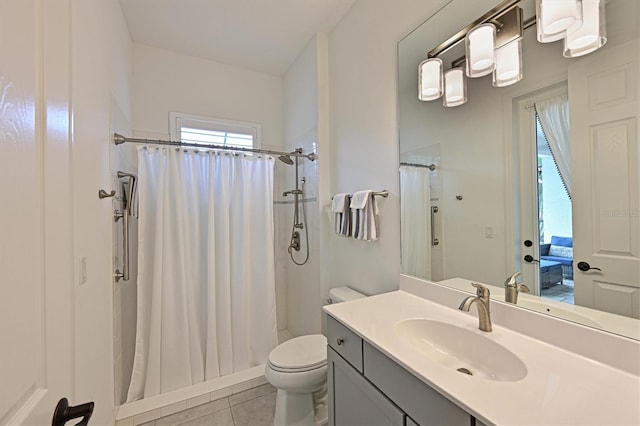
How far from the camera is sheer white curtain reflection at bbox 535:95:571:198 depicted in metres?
0.91

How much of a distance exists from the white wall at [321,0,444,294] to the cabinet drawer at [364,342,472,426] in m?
0.70

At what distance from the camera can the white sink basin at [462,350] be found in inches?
34.4

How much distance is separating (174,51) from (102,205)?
Answer: 1.75m

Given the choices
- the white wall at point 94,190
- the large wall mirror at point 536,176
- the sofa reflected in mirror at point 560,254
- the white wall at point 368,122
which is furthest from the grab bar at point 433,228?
the white wall at point 94,190

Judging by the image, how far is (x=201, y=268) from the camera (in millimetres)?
2107

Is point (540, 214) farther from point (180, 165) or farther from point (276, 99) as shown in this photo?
point (276, 99)

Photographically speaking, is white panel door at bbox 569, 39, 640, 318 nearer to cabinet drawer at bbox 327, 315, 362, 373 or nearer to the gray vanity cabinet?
the gray vanity cabinet

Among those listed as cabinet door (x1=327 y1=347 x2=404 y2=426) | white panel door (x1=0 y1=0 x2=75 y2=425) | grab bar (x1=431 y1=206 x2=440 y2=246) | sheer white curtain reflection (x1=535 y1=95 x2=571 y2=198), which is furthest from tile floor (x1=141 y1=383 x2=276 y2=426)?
sheer white curtain reflection (x1=535 y1=95 x2=571 y2=198)

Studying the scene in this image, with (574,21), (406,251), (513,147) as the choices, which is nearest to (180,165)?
(406,251)

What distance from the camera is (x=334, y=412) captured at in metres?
1.18

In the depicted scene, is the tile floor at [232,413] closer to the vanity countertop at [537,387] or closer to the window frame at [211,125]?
the vanity countertop at [537,387]

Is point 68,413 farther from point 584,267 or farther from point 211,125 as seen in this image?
point 211,125

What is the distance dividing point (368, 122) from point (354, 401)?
1.52m

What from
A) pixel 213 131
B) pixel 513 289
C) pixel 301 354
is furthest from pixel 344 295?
pixel 213 131
